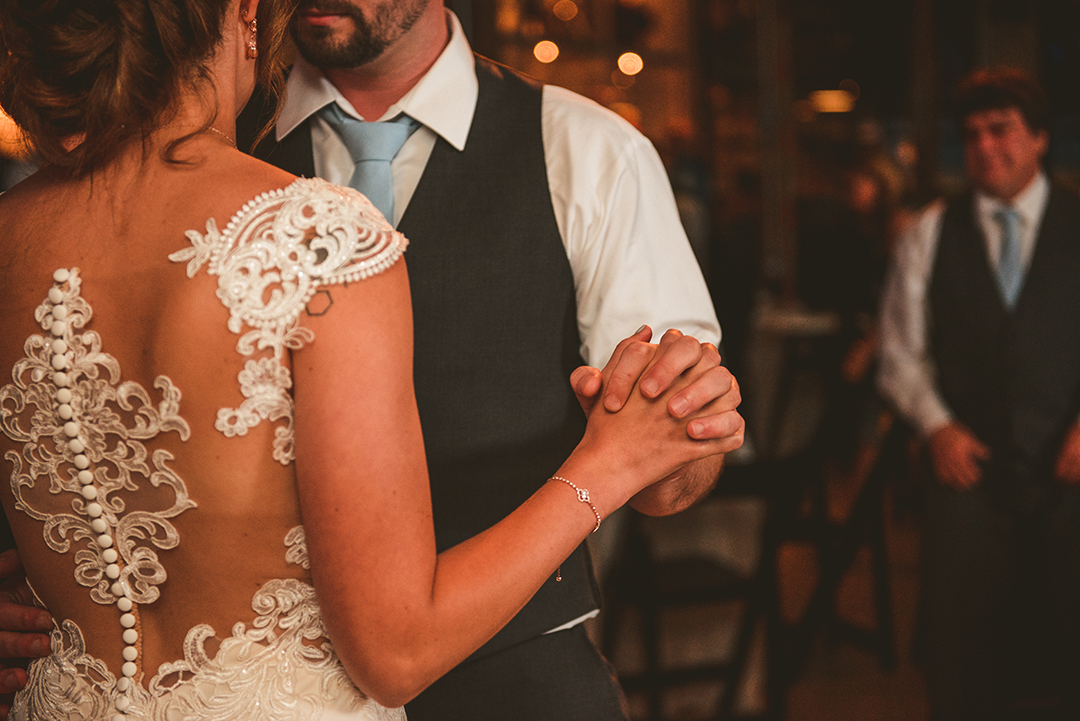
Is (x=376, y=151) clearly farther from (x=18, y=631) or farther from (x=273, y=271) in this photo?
(x=18, y=631)

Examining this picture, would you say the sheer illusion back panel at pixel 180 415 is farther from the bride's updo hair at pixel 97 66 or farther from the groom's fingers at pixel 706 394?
the groom's fingers at pixel 706 394

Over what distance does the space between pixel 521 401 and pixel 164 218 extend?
1.94ft

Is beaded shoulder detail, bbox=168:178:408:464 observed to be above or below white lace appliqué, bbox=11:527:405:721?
above

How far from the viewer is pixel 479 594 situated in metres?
0.85

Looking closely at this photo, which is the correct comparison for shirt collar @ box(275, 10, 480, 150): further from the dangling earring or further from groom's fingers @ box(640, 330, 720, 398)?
A: groom's fingers @ box(640, 330, 720, 398)

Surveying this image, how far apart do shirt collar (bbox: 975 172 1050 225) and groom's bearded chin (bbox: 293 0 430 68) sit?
7.21 feet

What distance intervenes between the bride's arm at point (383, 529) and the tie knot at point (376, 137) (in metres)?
0.54

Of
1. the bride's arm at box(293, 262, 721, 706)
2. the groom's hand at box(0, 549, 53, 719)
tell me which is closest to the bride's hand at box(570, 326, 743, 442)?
the bride's arm at box(293, 262, 721, 706)

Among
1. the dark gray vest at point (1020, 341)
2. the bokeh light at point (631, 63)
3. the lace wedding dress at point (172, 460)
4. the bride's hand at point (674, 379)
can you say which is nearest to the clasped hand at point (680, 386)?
the bride's hand at point (674, 379)

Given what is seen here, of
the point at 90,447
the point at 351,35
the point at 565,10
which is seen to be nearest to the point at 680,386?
the point at 90,447

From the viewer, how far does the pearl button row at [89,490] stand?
2.75 ft

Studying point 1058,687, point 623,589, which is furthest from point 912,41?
point 623,589

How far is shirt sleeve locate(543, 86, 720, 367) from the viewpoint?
1311 mm

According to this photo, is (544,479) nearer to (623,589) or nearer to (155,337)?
(155,337)
